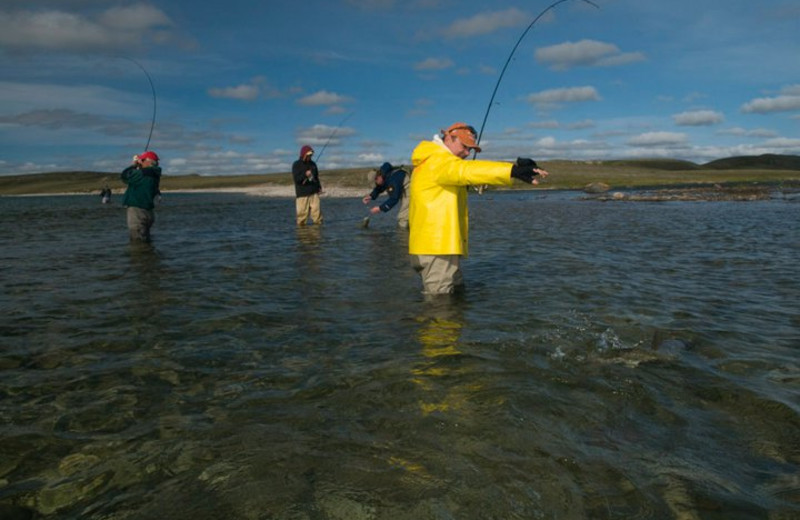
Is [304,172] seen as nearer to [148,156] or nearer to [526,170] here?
[148,156]

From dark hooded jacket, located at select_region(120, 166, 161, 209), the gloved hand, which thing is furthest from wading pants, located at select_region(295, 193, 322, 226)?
the gloved hand

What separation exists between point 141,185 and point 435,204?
37.6 feet

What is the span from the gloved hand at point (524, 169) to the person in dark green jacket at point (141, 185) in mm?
12091

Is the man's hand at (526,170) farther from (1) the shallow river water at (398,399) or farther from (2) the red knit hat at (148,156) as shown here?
(2) the red knit hat at (148,156)

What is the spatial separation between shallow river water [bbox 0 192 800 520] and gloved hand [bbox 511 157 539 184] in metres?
2.16

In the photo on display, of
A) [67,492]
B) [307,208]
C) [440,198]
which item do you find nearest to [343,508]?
[67,492]

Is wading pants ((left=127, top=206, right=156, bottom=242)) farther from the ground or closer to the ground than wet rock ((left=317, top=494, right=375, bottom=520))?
farther from the ground

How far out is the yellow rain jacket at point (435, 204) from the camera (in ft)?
25.8

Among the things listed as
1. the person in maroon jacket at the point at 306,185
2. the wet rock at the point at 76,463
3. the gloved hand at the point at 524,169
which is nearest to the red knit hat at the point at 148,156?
the person in maroon jacket at the point at 306,185

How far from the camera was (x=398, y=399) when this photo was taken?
488cm

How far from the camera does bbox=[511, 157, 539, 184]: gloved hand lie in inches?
270

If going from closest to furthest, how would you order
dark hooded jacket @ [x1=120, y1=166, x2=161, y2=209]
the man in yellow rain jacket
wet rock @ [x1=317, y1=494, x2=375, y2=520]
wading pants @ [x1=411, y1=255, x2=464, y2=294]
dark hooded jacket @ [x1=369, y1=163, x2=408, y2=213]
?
wet rock @ [x1=317, y1=494, x2=375, y2=520] < the man in yellow rain jacket < wading pants @ [x1=411, y1=255, x2=464, y2=294] < dark hooded jacket @ [x1=120, y1=166, x2=161, y2=209] < dark hooded jacket @ [x1=369, y1=163, x2=408, y2=213]

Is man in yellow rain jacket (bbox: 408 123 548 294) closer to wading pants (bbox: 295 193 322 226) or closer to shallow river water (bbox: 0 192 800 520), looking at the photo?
shallow river water (bbox: 0 192 800 520)

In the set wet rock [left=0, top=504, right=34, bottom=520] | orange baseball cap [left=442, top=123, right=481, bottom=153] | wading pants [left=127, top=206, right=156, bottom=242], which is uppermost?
orange baseball cap [left=442, top=123, right=481, bottom=153]
